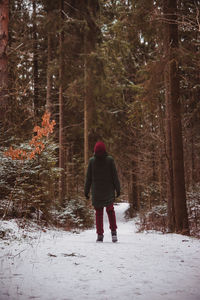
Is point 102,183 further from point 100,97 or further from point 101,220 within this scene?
point 100,97

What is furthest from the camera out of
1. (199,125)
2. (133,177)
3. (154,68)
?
(133,177)

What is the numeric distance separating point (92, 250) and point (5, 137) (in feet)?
14.1

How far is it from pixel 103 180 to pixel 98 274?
10.8 ft

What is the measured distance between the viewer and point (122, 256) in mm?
3980

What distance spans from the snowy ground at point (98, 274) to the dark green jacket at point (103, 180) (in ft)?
5.81

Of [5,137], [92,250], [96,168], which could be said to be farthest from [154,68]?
[92,250]

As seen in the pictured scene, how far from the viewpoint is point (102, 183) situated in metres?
6.20

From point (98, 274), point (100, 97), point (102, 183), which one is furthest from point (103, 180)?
A: point (100, 97)

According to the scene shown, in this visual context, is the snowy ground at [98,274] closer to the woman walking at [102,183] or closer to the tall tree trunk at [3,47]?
the woman walking at [102,183]

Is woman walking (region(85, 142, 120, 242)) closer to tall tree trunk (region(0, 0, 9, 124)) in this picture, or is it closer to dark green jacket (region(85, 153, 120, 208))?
dark green jacket (region(85, 153, 120, 208))

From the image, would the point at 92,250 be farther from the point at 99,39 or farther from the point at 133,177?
the point at 133,177

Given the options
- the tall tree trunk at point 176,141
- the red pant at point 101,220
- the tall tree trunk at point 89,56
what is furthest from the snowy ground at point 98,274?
the tall tree trunk at point 89,56

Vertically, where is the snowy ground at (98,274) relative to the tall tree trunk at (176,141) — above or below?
below

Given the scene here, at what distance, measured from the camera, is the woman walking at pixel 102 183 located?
6.07m
